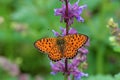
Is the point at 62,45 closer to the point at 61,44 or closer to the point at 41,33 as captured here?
the point at 61,44

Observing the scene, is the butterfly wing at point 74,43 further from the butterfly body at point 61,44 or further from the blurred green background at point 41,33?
the blurred green background at point 41,33

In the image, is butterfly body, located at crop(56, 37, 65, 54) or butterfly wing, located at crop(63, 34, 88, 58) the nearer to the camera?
butterfly wing, located at crop(63, 34, 88, 58)

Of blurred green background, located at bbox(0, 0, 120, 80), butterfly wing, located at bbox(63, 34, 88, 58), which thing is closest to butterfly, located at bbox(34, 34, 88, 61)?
butterfly wing, located at bbox(63, 34, 88, 58)

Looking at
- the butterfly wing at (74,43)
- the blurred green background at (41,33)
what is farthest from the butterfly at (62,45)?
the blurred green background at (41,33)

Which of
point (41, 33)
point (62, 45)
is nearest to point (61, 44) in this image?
point (62, 45)

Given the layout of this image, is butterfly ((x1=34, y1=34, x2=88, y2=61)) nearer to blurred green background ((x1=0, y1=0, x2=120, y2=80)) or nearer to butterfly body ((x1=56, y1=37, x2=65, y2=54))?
butterfly body ((x1=56, y1=37, x2=65, y2=54))

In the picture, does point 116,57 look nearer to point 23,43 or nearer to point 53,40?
point 23,43

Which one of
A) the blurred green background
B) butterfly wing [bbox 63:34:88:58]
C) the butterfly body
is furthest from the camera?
the blurred green background
